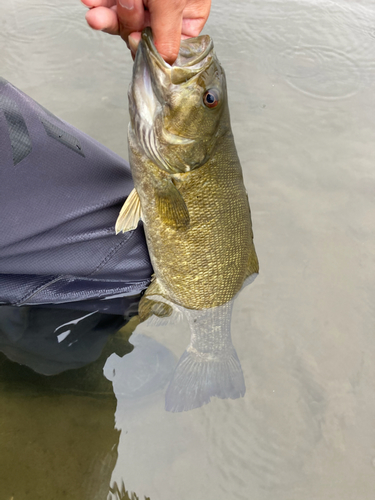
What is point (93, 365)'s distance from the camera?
2105mm

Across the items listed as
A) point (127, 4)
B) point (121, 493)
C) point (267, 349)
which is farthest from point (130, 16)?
point (121, 493)

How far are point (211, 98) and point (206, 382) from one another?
1.29 metres

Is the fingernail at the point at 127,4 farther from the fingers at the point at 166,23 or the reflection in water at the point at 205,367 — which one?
the reflection in water at the point at 205,367

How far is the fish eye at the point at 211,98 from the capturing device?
1332mm

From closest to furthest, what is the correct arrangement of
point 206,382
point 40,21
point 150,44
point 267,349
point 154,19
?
point 154,19, point 150,44, point 206,382, point 267,349, point 40,21

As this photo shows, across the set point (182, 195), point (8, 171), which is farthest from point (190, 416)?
point (8, 171)

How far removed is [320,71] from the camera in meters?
3.33

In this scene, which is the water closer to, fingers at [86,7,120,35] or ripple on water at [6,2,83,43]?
ripple on water at [6,2,83,43]

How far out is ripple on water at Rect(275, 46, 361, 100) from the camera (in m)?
3.20

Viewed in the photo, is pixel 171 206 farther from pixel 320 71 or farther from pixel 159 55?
pixel 320 71

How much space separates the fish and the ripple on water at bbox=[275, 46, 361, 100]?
2.11 m

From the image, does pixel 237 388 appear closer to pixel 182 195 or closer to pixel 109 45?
pixel 182 195

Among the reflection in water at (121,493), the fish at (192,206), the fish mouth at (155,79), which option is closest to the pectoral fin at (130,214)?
the fish at (192,206)

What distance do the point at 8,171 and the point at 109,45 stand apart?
273 centimetres
